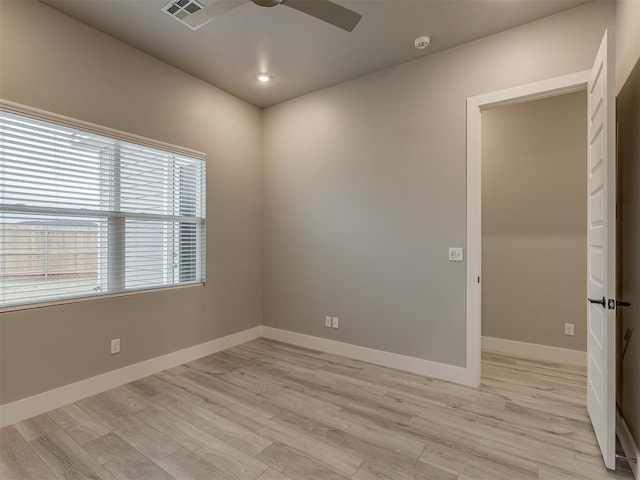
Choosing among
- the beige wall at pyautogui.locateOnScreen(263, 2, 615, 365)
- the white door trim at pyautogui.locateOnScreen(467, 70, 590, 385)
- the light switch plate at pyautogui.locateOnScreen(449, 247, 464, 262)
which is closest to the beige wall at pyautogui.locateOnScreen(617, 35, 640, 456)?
the beige wall at pyautogui.locateOnScreen(263, 2, 615, 365)

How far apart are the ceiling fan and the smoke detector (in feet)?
3.61

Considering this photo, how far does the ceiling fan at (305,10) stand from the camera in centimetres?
174

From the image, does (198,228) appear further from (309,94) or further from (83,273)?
(309,94)

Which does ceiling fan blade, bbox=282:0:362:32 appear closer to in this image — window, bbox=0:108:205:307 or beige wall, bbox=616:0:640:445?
beige wall, bbox=616:0:640:445

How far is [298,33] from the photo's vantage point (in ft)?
8.65

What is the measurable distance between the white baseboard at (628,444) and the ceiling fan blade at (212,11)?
10.6 feet

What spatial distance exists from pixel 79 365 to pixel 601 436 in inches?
140

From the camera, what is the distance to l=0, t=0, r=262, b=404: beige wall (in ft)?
7.33

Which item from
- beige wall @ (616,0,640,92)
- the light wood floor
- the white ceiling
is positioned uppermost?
the white ceiling

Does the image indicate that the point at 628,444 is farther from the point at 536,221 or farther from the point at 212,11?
the point at 212,11

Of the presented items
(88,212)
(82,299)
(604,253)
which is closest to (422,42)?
(604,253)

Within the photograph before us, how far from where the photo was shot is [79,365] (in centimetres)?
250

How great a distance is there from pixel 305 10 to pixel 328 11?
132 mm

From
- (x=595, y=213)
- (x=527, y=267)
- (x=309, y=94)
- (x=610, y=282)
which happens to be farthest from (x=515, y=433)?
(x=309, y=94)
